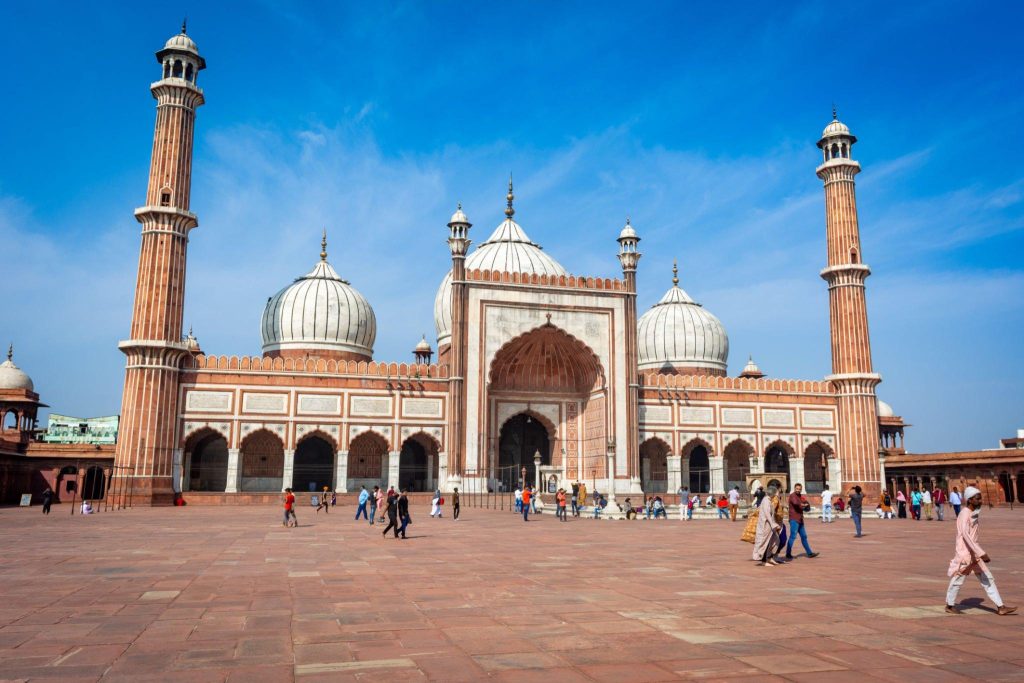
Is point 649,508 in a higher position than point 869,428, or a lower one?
lower

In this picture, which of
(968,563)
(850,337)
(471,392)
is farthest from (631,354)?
(968,563)

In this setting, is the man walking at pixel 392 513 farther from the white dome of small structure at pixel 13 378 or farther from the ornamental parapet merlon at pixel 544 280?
the white dome of small structure at pixel 13 378

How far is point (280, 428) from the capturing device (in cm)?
3266

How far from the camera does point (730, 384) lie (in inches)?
1526

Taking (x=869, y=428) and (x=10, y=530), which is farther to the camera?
(x=869, y=428)

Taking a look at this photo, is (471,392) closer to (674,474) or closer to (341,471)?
(341,471)

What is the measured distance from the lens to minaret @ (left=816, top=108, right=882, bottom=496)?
125 ft

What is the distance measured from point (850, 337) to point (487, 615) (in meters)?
35.6

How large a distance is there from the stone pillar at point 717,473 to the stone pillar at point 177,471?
22942mm

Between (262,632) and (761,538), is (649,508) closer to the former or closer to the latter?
(761,538)

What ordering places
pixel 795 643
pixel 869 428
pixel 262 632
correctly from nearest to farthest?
pixel 795 643 → pixel 262 632 → pixel 869 428

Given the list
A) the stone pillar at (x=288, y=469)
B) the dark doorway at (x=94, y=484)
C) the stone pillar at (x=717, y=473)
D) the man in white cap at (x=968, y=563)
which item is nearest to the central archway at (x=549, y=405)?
the stone pillar at (x=717, y=473)

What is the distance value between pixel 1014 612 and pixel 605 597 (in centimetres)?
367

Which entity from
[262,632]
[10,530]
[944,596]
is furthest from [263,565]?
[10,530]
